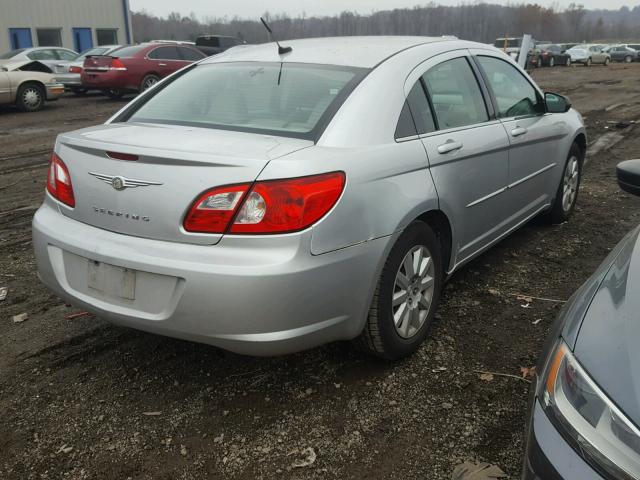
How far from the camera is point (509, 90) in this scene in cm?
434

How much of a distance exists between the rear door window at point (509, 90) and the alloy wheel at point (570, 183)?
2.70 feet

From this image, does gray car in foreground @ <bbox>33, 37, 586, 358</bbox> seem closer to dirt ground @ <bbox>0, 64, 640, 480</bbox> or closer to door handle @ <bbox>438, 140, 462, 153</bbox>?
door handle @ <bbox>438, 140, 462, 153</bbox>

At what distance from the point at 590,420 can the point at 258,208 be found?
141 centimetres

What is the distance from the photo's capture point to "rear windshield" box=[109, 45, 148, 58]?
1678 centimetres

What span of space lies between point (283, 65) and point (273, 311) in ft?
5.15

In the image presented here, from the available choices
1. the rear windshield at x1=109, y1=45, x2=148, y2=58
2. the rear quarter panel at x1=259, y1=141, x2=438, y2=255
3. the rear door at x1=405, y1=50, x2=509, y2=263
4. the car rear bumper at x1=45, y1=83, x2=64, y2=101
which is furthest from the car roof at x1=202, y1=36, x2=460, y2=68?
the rear windshield at x1=109, y1=45, x2=148, y2=58

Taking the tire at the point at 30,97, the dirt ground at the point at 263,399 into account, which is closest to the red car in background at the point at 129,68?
the tire at the point at 30,97

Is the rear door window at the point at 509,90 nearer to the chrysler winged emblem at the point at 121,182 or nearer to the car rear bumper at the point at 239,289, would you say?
the car rear bumper at the point at 239,289

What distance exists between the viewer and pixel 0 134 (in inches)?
455

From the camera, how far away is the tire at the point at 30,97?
48.5ft

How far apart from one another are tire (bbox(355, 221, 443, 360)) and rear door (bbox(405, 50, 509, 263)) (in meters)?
0.28

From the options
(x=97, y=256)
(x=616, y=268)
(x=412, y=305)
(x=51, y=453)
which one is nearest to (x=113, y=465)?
(x=51, y=453)

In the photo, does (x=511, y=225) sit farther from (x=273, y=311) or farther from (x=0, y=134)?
(x=0, y=134)

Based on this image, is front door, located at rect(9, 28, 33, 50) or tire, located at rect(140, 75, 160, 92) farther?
front door, located at rect(9, 28, 33, 50)
